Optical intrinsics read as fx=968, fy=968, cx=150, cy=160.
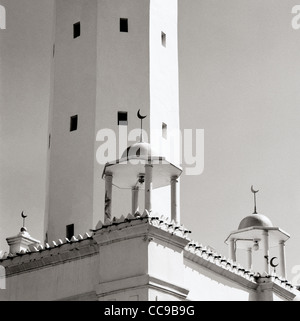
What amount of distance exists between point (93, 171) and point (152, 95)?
3007 millimetres

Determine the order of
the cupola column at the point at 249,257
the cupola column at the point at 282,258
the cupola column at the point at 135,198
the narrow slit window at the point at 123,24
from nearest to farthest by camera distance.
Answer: the cupola column at the point at 135,198
the narrow slit window at the point at 123,24
the cupola column at the point at 282,258
the cupola column at the point at 249,257

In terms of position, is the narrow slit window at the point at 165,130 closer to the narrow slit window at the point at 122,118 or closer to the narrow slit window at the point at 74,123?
the narrow slit window at the point at 122,118

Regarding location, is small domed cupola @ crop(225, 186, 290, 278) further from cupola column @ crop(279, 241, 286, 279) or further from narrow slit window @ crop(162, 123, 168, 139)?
narrow slit window @ crop(162, 123, 168, 139)

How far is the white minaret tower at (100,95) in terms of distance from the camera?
2838 cm

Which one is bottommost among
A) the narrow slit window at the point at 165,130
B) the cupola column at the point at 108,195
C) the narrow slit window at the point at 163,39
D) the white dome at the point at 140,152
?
the cupola column at the point at 108,195

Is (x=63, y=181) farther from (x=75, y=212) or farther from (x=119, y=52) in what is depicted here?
(x=119, y=52)

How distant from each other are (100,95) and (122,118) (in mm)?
953

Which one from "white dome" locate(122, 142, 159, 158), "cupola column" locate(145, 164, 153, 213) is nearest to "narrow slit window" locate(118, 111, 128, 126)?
"white dome" locate(122, 142, 159, 158)

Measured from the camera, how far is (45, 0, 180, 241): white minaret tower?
2838cm

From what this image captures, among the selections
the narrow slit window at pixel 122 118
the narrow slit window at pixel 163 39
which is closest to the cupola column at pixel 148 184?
the narrow slit window at pixel 122 118

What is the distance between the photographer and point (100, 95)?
2895 cm

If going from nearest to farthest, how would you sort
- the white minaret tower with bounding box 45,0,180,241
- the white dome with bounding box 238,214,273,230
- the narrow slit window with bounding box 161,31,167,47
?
the white minaret tower with bounding box 45,0,180,241
the narrow slit window with bounding box 161,31,167,47
the white dome with bounding box 238,214,273,230

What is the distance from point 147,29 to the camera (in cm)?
2994
